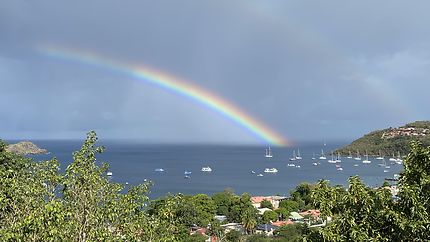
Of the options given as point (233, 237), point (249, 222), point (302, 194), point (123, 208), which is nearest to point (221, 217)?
point (249, 222)

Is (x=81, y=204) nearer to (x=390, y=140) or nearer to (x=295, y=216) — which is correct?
(x=295, y=216)

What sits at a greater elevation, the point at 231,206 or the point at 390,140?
the point at 390,140

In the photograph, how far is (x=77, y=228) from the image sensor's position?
21.4 feet

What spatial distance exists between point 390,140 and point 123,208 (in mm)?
161626

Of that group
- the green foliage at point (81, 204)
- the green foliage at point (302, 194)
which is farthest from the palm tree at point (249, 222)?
the green foliage at point (81, 204)

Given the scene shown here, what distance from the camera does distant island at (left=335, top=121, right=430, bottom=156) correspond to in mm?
144875

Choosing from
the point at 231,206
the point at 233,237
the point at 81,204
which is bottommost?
the point at 233,237

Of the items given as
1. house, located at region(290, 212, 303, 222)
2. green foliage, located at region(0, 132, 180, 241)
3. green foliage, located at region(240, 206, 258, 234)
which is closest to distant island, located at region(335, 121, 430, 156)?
house, located at region(290, 212, 303, 222)

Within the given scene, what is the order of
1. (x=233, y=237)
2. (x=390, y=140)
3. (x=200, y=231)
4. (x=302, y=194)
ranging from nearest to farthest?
(x=233, y=237) < (x=200, y=231) < (x=302, y=194) < (x=390, y=140)

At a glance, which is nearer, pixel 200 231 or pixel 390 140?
pixel 200 231

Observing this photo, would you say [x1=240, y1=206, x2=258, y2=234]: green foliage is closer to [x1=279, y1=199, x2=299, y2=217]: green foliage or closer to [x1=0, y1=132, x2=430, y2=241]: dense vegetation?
[x1=279, y1=199, x2=299, y2=217]: green foliage

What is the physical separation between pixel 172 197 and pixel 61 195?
77.9 inches

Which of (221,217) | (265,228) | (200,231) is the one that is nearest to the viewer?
(200,231)

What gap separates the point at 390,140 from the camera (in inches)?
6132
